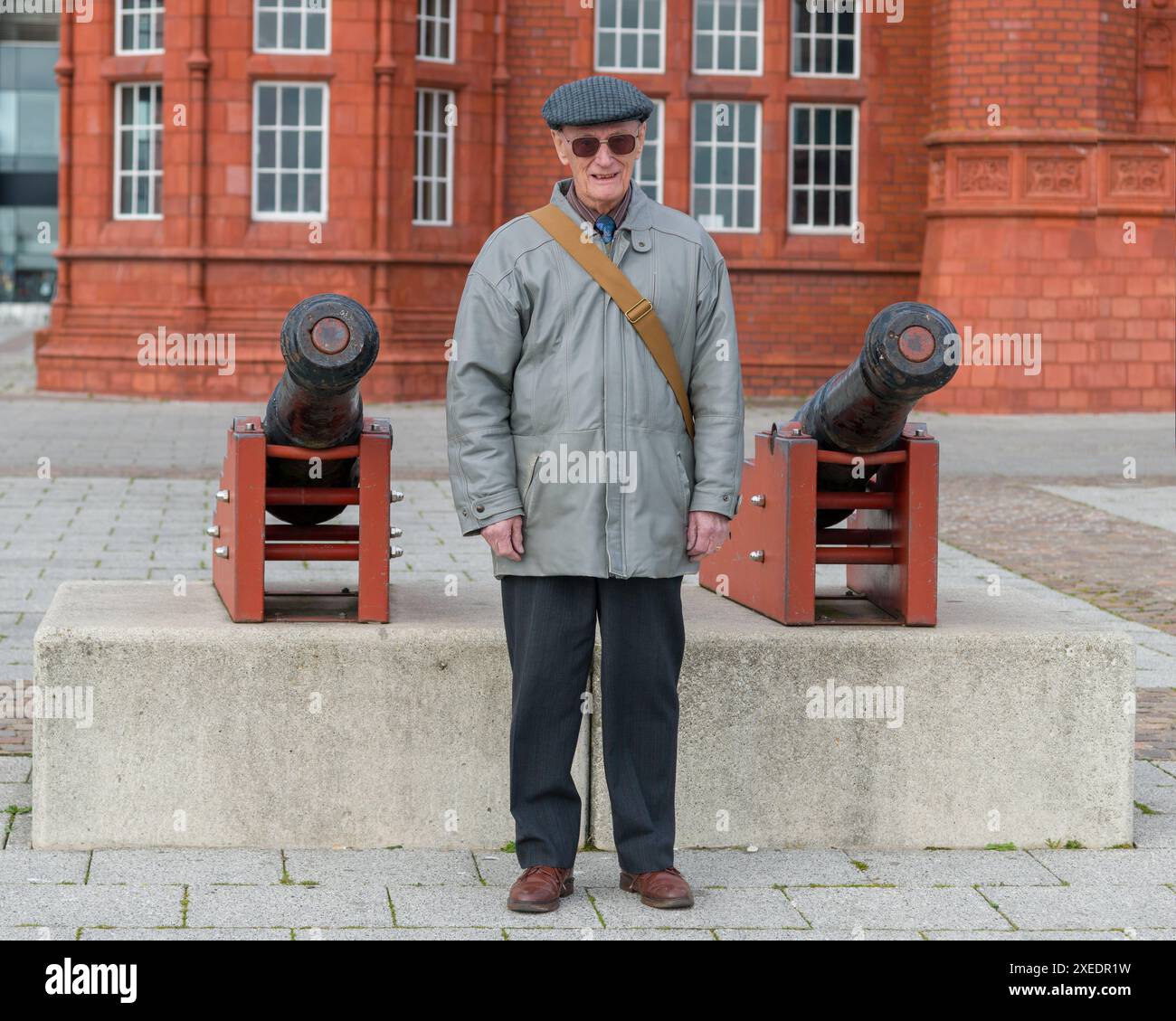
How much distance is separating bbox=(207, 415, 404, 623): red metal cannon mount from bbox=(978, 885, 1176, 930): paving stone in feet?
6.21

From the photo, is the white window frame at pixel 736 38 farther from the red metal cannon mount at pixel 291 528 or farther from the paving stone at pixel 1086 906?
the paving stone at pixel 1086 906

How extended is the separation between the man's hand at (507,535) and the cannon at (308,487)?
575 millimetres

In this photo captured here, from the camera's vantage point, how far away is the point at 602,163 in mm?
4992

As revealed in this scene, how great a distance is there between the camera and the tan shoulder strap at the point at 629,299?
498 centimetres

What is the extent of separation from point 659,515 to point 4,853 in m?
2.04

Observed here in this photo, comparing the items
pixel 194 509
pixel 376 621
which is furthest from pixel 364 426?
pixel 194 509

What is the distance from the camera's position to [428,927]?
4859mm

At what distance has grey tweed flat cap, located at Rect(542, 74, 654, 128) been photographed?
4906 mm

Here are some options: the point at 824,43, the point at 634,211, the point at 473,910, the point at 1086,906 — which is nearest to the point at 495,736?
the point at 473,910

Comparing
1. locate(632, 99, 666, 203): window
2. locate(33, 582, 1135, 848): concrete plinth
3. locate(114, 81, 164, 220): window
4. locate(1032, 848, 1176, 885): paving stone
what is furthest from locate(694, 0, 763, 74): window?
locate(1032, 848, 1176, 885): paving stone

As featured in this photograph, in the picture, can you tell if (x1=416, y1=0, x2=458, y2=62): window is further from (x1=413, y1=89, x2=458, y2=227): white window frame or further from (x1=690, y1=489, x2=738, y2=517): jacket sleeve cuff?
(x1=690, y1=489, x2=738, y2=517): jacket sleeve cuff

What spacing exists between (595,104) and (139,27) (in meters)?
18.7

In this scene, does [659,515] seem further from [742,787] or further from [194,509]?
[194,509]

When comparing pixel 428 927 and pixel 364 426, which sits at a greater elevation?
pixel 364 426
